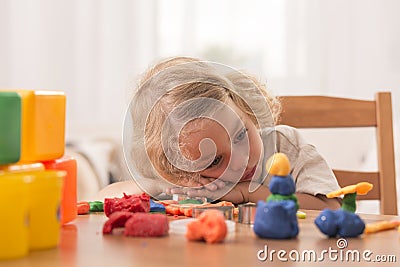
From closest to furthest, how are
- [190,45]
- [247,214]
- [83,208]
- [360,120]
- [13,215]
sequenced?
1. [13,215]
2. [247,214]
3. [83,208]
4. [360,120]
5. [190,45]

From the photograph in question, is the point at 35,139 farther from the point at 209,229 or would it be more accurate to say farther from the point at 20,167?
the point at 209,229

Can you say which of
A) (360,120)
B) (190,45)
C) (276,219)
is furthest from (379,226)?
(190,45)

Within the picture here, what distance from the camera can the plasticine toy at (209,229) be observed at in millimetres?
642

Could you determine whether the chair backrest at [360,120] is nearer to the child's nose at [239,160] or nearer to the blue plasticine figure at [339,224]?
the child's nose at [239,160]

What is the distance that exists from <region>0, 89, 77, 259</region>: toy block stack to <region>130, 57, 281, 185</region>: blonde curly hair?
0.23 metres

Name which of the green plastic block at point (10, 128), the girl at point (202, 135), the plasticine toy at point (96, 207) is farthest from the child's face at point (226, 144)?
the green plastic block at point (10, 128)

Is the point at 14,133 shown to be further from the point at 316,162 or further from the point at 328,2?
the point at 328,2

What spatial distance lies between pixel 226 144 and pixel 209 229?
35cm

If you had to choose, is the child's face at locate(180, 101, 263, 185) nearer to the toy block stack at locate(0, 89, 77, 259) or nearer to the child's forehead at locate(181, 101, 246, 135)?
the child's forehead at locate(181, 101, 246, 135)

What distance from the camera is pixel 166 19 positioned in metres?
2.75

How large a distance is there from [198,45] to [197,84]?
5.75ft

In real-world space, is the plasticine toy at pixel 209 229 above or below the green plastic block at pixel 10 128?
below

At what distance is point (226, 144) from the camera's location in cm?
99

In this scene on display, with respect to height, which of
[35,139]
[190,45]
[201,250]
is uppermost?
[190,45]
